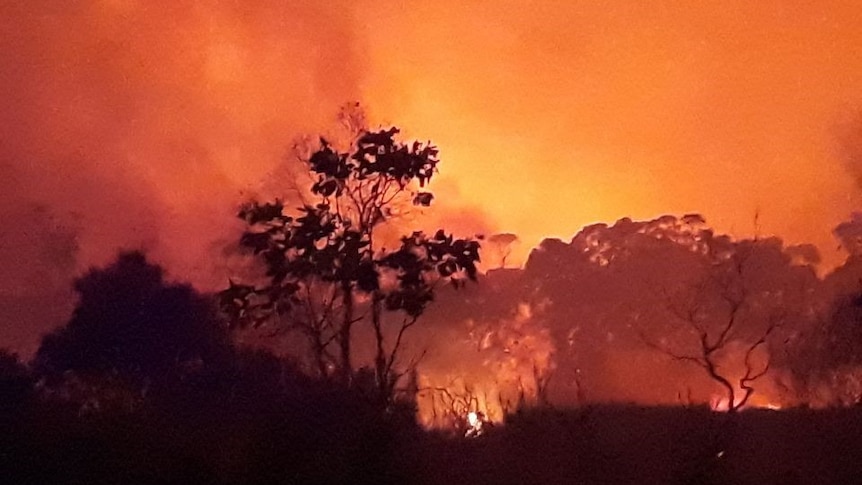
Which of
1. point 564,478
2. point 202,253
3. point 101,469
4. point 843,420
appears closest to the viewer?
point 101,469

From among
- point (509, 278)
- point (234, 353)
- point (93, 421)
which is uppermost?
point (509, 278)

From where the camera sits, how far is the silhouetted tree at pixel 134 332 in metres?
14.6

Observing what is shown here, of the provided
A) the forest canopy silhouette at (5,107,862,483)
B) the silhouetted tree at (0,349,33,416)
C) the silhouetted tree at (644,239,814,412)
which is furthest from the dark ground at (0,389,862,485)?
the silhouetted tree at (644,239,814,412)

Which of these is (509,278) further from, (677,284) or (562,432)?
(562,432)

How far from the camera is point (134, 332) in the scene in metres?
14.9

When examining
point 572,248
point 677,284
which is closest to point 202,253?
point 572,248

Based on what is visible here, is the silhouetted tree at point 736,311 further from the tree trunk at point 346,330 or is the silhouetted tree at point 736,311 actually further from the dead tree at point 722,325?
the tree trunk at point 346,330

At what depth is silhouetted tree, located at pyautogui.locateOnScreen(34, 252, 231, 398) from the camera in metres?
14.6

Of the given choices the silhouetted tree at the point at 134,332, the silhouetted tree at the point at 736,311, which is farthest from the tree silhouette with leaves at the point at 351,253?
the silhouetted tree at the point at 736,311

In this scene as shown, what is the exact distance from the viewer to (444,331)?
15.7 m

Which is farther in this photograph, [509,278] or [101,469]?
[509,278]

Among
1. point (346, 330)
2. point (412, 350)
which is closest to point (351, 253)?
point (346, 330)

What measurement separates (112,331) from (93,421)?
2.66m

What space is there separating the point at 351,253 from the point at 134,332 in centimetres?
306
